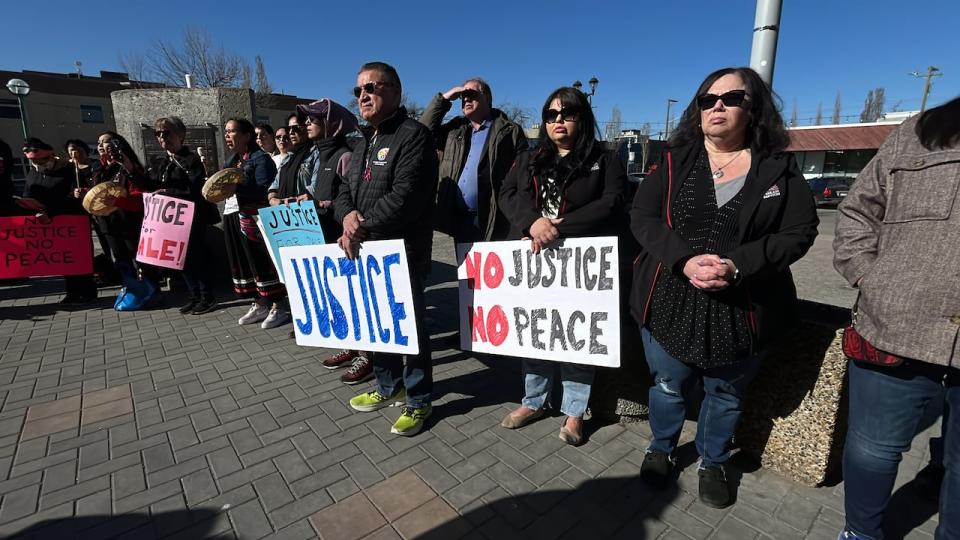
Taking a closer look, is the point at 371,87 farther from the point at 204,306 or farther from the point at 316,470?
the point at 204,306

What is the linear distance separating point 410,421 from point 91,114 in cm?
5294

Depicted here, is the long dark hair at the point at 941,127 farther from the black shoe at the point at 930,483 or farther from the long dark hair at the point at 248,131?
the long dark hair at the point at 248,131

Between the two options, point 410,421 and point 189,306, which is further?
point 189,306

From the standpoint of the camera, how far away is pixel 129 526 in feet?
7.11

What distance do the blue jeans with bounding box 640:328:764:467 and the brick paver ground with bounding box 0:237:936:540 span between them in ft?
0.85

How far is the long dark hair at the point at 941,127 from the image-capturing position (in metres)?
1.52

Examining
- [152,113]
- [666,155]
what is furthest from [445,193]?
[152,113]

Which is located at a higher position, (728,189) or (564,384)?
(728,189)

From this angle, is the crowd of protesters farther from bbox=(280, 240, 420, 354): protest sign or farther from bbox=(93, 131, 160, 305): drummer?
bbox=(93, 131, 160, 305): drummer

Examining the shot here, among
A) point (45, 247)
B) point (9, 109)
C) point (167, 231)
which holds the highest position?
point (9, 109)

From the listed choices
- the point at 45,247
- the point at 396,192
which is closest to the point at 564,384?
the point at 396,192

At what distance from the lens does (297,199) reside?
3957mm

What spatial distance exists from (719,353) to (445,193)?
2454 millimetres

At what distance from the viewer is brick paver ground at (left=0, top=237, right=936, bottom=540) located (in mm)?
2172
